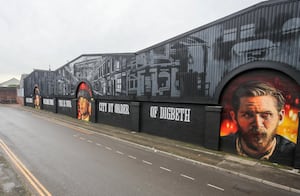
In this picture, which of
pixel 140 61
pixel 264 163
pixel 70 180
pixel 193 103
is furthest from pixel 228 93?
pixel 70 180

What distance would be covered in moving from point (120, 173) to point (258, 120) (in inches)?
346

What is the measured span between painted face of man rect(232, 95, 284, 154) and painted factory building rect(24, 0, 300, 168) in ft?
0.16

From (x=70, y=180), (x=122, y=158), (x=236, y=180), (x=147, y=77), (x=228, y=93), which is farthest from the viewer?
(x=147, y=77)

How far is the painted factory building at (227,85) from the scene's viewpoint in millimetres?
10045

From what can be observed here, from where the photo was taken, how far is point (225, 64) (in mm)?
12391

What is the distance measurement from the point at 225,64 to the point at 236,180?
7.46 metres

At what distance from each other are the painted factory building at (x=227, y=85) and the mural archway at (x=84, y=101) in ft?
21.0

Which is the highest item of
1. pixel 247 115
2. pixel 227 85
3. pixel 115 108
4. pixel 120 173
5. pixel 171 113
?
pixel 227 85

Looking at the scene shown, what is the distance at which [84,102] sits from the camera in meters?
26.4

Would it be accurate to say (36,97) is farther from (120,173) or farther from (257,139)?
(257,139)

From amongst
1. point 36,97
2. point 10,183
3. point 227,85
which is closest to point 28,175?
point 10,183

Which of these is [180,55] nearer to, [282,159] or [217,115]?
[217,115]

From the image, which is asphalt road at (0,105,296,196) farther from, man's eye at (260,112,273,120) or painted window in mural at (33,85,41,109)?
painted window in mural at (33,85,41,109)

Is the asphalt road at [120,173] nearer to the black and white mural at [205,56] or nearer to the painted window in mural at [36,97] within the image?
the black and white mural at [205,56]
